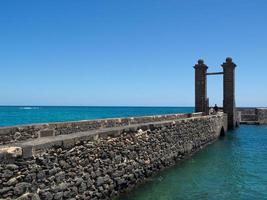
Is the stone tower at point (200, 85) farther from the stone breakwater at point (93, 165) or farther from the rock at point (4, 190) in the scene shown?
the rock at point (4, 190)

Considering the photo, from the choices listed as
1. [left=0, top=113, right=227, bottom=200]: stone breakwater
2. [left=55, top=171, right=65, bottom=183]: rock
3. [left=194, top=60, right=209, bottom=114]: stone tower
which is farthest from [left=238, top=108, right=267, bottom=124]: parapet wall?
[left=55, top=171, right=65, bottom=183]: rock

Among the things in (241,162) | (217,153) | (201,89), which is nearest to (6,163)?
(241,162)

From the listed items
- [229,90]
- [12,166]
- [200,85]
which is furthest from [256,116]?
[12,166]

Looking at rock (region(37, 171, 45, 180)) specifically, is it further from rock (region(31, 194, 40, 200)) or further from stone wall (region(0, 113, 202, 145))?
stone wall (region(0, 113, 202, 145))

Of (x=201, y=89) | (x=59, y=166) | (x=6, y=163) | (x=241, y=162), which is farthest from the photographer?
(x=201, y=89)

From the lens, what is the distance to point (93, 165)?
897 centimetres

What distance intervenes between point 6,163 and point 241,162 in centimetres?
1192

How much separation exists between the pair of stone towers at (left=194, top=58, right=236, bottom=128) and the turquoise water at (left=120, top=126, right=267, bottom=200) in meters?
14.4

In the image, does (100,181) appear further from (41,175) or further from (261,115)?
(261,115)

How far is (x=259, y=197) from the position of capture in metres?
10.3

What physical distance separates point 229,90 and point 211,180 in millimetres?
22942

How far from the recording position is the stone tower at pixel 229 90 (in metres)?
33.4

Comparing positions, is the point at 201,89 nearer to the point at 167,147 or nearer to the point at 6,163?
the point at 167,147

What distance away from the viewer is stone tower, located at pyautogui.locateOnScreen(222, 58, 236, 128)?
1314 inches
